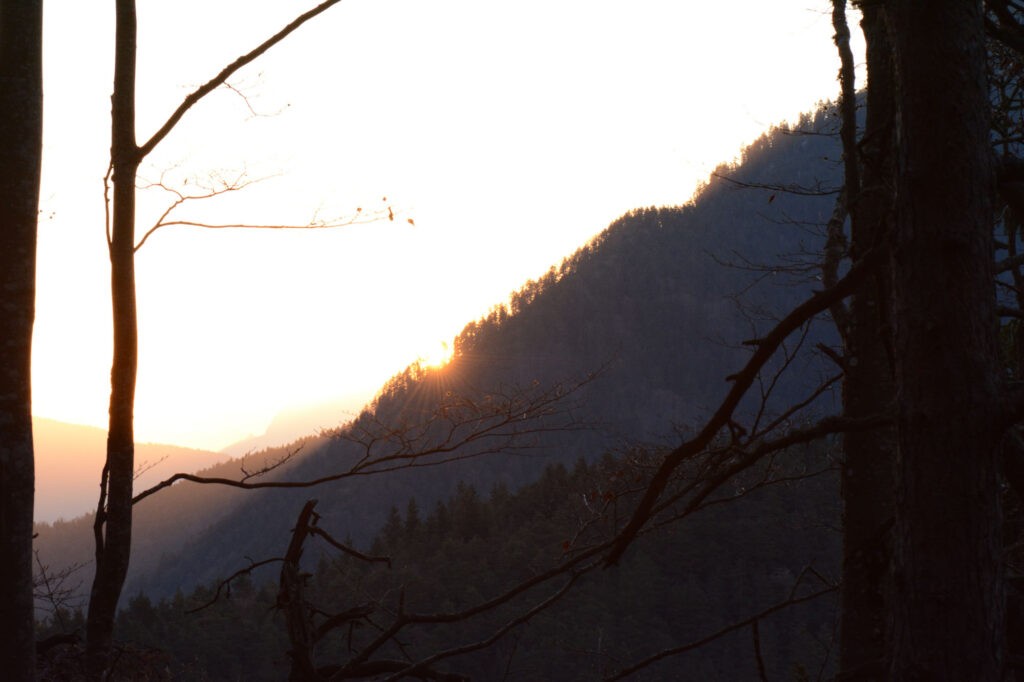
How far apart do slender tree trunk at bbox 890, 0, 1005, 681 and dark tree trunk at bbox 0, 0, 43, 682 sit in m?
2.84

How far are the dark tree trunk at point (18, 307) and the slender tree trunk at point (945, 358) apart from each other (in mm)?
2840

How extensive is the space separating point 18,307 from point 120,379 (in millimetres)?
944

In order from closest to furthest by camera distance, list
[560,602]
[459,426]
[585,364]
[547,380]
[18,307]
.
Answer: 1. [18,307]
2. [459,426]
3. [560,602]
4. [547,380]
5. [585,364]

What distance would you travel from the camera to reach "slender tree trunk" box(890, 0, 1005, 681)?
1509 millimetres

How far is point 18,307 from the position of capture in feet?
9.75

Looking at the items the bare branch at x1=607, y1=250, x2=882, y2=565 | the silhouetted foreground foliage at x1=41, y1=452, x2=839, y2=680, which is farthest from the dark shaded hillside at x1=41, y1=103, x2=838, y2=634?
the bare branch at x1=607, y1=250, x2=882, y2=565

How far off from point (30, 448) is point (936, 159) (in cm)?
306

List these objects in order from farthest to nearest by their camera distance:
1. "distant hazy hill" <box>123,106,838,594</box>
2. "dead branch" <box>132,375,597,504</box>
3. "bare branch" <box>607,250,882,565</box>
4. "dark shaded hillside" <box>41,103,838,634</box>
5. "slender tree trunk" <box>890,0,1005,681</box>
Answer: "distant hazy hill" <box>123,106,838,594</box> → "dark shaded hillside" <box>41,103,838,634</box> → "dead branch" <box>132,375,597,504</box> → "bare branch" <box>607,250,882,565</box> → "slender tree trunk" <box>890,0,1005,681</box>

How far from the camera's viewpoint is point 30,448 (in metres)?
2.93

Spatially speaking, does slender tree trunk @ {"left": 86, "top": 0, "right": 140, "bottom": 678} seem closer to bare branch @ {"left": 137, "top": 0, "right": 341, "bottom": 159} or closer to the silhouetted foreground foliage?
bare branch @ {"left": 137, "top": 0, "right": 341, "bottom": 159}

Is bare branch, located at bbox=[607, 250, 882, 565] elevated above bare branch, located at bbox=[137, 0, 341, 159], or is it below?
below

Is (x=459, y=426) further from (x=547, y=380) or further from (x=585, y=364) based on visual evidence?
(x=585, y=364)

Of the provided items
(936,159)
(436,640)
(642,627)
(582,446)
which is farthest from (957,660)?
(582,446)

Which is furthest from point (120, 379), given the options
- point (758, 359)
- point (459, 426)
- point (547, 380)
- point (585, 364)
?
point (585, 364)
